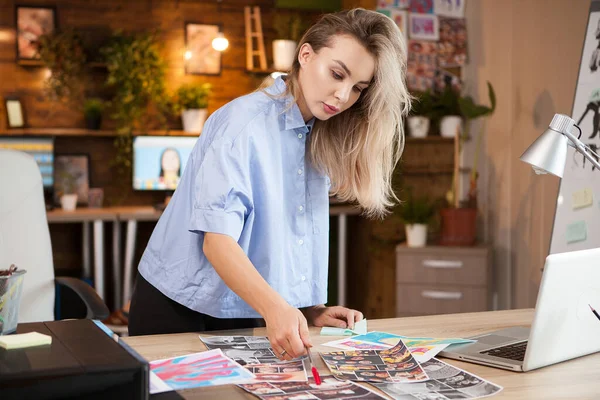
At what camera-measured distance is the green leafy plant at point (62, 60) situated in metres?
4.68

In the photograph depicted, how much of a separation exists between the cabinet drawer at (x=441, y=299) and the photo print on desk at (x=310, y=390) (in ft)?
9.33

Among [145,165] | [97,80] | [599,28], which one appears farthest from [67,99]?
[599,28]

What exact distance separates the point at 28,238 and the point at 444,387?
1.38 metres

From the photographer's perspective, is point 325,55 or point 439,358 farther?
point 325,55

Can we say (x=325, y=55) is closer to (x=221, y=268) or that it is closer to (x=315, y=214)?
(x=315, y=214)

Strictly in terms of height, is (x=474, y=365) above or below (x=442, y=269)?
above

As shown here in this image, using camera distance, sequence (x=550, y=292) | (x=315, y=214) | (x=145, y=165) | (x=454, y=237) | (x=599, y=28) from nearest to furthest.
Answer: (x=550, y=292) < (x=315, y=214) < (x=599, y=28) < (x=454, y=237) < (x=145, y=165)

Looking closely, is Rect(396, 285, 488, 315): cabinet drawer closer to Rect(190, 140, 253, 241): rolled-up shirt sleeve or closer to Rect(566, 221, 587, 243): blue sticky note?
Rect(566, 221, 587, 243): blue sticky note

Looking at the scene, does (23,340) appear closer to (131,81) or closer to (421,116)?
(421,116)

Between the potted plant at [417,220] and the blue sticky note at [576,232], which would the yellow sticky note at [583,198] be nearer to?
the blue sticky note at [576,232]

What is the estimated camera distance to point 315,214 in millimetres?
1754

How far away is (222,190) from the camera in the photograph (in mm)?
1477

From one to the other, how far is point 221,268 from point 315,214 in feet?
1.28

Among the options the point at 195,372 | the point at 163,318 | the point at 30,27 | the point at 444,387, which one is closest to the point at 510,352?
the point at 444,387
